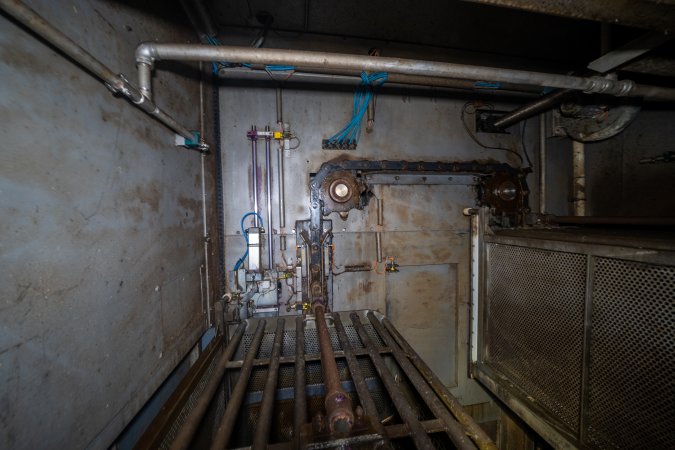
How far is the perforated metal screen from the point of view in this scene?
1.15 meters

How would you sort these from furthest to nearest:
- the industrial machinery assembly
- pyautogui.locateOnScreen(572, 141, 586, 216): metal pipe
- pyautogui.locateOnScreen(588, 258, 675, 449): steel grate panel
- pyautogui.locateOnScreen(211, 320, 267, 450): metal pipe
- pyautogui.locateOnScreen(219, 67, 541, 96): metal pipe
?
pyautogui.locateOnScreen(572, 141, 586, 216): metal pipe, pyautogui.locateOnScreen(219, 67, 541, 96): metal pipe, pyautogui.locateOnScreen(588, 258, 675, 449): steel grate panel, pyautogui.locateOnScreen(211, 320, 267, 450): metal pipe, the industrial machinery assembly

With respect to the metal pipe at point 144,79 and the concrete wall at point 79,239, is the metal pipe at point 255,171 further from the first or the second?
the metal pipe at point 144,79

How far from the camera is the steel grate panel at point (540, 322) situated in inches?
58.2

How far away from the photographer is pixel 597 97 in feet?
7.38

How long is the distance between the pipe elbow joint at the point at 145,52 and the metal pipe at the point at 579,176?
407 cm

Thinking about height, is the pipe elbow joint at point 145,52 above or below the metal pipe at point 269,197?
above

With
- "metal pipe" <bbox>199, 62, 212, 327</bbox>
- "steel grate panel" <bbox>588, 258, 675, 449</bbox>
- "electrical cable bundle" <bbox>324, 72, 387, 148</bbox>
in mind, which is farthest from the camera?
"electrical cable bundle" <bbox>324, 72, 387, 148</bbox>

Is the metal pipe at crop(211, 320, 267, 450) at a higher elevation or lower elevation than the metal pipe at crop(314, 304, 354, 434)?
lower

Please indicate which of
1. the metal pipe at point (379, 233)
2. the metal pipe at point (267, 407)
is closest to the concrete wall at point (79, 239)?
the metal pipe at point (267, 407)

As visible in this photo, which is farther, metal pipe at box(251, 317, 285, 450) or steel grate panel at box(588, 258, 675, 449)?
steel grate panel at box(588, 258, 675, 449)

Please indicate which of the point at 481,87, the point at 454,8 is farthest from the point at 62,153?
the point at 481,87

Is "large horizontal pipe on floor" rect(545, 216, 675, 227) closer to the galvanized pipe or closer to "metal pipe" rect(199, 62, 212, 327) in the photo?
the galvanized pipe

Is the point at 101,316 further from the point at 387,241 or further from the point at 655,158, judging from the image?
the point at 655,158

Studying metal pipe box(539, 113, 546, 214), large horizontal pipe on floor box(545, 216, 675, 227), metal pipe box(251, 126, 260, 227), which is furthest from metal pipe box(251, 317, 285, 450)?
metal pipe box(539, 113, 546, 214)
